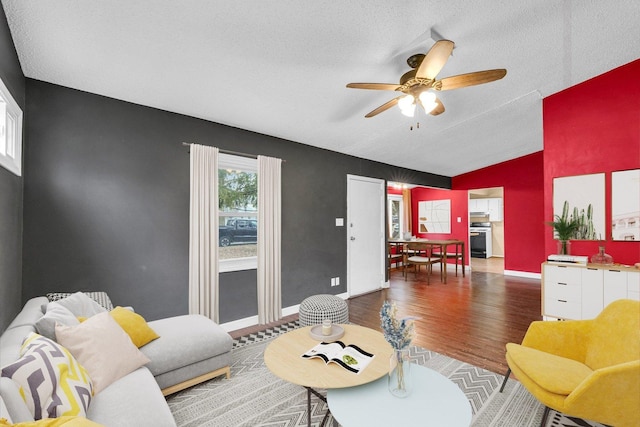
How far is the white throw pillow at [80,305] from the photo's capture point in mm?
1981

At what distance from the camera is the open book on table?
1717 mm

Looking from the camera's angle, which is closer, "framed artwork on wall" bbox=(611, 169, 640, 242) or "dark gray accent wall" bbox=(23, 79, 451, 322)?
"dark gray accent wall" bbox=(23, 79, 451, 322)

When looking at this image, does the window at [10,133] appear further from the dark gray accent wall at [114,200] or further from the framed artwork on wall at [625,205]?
the framed artwork on wall at [625,205]

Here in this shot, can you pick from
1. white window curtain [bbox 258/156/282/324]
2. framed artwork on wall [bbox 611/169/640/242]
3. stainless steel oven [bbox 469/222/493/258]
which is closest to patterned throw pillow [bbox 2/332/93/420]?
white window curtain [bbox 258/156/282/324]

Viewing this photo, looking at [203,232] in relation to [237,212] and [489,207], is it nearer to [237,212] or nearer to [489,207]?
[237,212]

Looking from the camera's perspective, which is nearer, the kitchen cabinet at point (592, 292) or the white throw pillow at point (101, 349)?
the white throw pillow at point (101, 349)

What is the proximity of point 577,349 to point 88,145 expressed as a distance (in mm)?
4152

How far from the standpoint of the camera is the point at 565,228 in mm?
3242

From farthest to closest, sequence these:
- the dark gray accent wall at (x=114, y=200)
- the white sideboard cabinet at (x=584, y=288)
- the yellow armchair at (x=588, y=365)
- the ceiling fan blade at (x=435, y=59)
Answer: the white sideboard cabinet at (x=584, y=288)
the dark gray accent wall at (x=114, y=200)
the ceiling fan blade at (x=435, y=59)
the yellow armchair at (x=588, y=365)

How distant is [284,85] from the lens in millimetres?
2701

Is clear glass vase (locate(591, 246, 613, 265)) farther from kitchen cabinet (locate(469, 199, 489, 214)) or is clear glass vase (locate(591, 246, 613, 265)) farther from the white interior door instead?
kitchen cabinet (locate(469, 199, 489, 214))

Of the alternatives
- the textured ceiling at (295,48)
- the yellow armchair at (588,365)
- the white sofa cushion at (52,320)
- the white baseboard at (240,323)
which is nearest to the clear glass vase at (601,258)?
the yellow armchair at (588,365)

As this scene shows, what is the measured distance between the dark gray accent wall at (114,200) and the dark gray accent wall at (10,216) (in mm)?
138

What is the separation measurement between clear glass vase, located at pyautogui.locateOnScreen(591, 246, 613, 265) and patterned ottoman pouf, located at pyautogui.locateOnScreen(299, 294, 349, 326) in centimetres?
267
